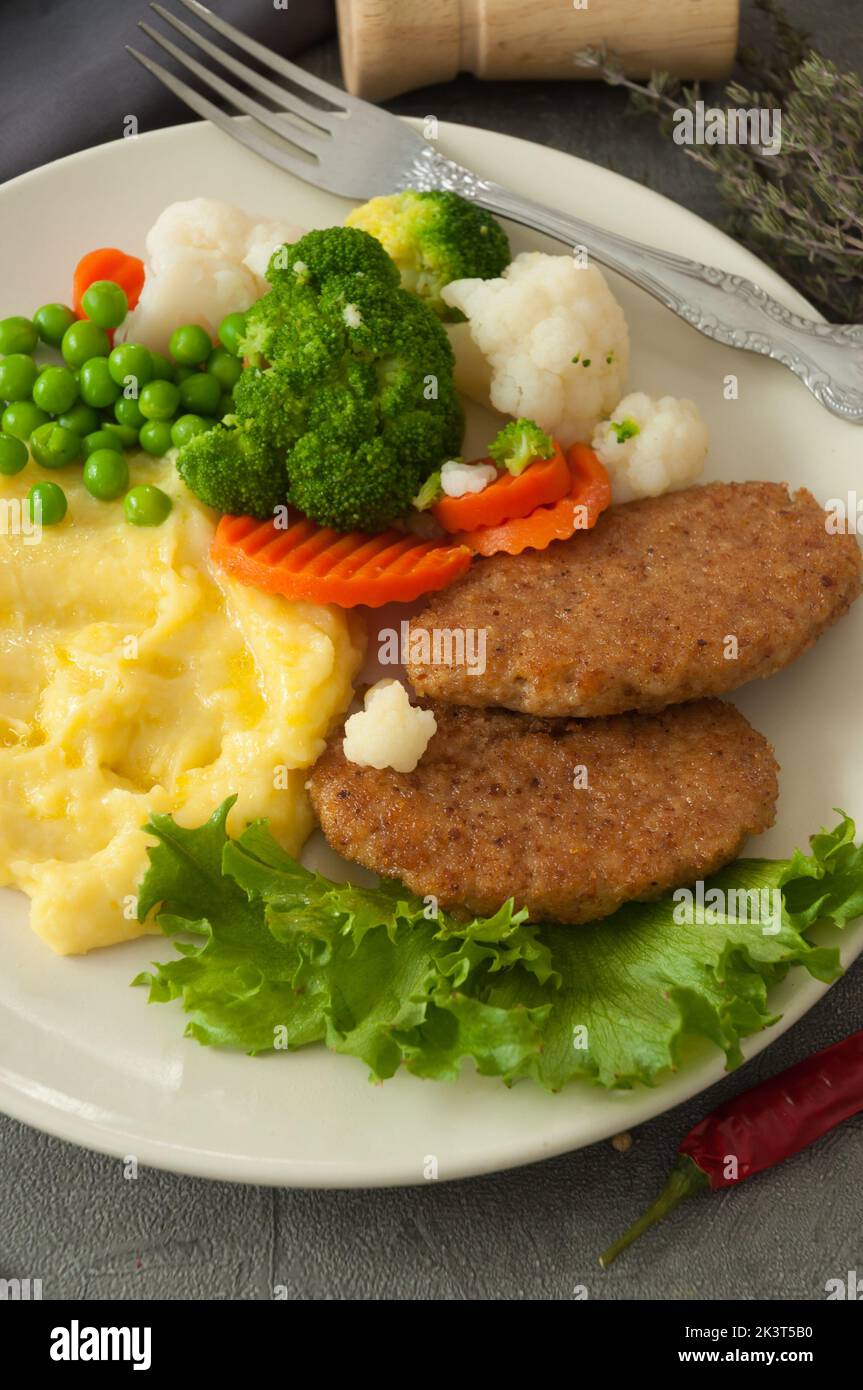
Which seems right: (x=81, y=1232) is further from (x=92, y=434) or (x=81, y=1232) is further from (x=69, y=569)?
(x=92, y=434)

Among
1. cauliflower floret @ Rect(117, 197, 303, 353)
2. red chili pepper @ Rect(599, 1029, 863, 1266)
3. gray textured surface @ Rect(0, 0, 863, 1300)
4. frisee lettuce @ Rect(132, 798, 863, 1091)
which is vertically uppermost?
cauliflower floret @ Rect(117, 197, 303, 353)

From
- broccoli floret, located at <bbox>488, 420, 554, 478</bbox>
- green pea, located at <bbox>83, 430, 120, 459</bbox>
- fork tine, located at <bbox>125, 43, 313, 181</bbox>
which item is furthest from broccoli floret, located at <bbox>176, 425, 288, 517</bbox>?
fork tine, located at <bbox>125, 43, 313, 181</bbox>

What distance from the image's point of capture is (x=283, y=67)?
573 cm

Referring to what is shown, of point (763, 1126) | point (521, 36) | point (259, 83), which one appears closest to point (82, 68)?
point (259, 83)

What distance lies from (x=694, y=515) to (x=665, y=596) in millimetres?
473

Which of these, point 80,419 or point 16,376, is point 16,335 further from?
point 80,419

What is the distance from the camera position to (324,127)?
566 cm

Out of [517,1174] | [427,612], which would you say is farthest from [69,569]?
[517,1174]

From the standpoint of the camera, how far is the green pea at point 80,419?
16.8 ft

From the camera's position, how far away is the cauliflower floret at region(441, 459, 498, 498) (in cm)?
483

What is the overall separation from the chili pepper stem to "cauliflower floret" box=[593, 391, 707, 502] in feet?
8.13

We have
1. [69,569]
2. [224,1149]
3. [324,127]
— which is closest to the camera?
[224,1149]

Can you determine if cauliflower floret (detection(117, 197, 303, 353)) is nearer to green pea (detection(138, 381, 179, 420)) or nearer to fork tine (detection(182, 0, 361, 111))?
green pea (detection(138, 381, 179, 420))

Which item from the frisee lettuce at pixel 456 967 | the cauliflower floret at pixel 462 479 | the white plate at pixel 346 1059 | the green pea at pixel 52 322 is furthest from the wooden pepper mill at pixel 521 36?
the frisee lettuce at pixel 456 967
